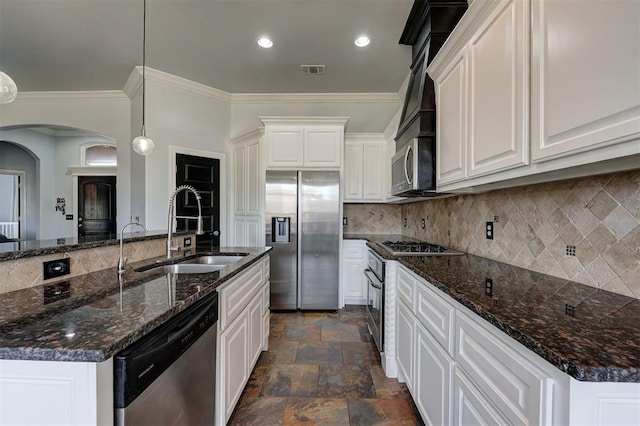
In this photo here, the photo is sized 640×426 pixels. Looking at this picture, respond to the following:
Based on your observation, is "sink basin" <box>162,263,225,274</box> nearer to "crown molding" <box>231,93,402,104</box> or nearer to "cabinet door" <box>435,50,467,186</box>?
"cabinet door" <box>435,50,467,186</box>

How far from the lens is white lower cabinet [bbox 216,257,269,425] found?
5.04 ft

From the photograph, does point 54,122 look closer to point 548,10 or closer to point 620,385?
point 548,10

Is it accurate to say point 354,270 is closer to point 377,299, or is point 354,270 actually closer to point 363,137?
point 377,299

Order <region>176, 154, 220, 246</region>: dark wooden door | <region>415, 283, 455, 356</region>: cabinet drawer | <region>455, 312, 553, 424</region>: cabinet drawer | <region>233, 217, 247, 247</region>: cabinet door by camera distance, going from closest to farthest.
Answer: <region>455, 312, 553, 424</region>: cabinet drawer
<region>415, 283, 455, 356</region>: cabinet drawer
<region>176, 154, 220, 246</region>: dark wooden door
<region>233, 217, 247, 247</region>: cabinet door

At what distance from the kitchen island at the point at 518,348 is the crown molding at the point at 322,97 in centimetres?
343

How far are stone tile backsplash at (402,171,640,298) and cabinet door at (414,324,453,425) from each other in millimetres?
718

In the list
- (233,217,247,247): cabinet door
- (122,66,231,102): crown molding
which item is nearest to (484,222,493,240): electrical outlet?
(233,217,247,247): cabinet door

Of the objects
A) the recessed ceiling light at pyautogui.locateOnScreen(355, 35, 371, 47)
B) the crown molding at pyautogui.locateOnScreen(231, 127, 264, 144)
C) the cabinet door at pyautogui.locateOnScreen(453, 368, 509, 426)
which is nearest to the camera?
the cabinet door at pyautogui.locateOnScreen(453, 368, 509, 426)

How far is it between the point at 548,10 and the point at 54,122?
6.25 metres

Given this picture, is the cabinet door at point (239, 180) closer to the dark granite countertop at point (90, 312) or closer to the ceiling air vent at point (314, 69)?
the ceiling air vent at point (314, 69)

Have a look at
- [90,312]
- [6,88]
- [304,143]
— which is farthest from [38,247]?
[304,143]

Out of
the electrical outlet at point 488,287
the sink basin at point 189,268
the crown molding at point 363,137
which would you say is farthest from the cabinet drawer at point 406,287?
the crown molding at point 363,137

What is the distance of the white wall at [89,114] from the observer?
4.43m

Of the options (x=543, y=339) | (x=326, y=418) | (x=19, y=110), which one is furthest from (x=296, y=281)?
(x=19, y=110)
